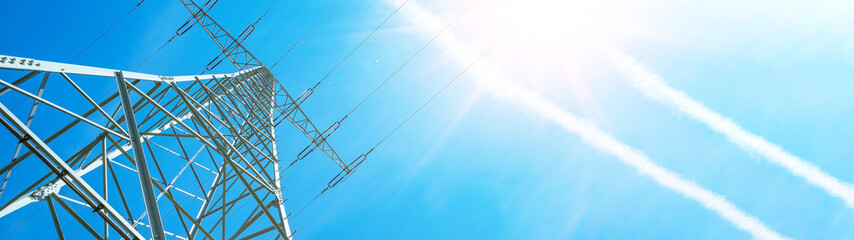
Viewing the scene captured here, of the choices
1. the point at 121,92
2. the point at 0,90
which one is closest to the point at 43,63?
the point at 0,90

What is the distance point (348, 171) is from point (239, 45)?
19.4ft

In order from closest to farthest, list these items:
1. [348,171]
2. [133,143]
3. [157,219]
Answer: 1. [157,219]
2. [133,143]
3. [348,171]

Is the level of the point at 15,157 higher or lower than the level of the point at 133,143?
higher

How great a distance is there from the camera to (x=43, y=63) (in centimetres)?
548

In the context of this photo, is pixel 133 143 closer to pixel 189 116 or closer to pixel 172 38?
pixel 189 116

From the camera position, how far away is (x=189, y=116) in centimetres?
1320

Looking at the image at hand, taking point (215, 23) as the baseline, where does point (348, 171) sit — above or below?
below

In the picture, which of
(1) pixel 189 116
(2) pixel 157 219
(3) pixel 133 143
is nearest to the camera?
(2) pixel 157 219

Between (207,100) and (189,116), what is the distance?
677mm

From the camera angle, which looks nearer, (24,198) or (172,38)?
(24,198)

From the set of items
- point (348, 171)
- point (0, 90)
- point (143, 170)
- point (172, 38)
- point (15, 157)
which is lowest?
point (348, 171)

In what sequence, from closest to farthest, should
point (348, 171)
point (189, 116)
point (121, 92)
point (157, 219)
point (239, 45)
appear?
1. point (157, 219)
2. point (121, 92)
3. point (189, 116)
4. point (348, 171)
5. point (239, 45)

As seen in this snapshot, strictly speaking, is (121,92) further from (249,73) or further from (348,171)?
(249,73)

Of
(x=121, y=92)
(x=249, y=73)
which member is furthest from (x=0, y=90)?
(x=249, y=73)
